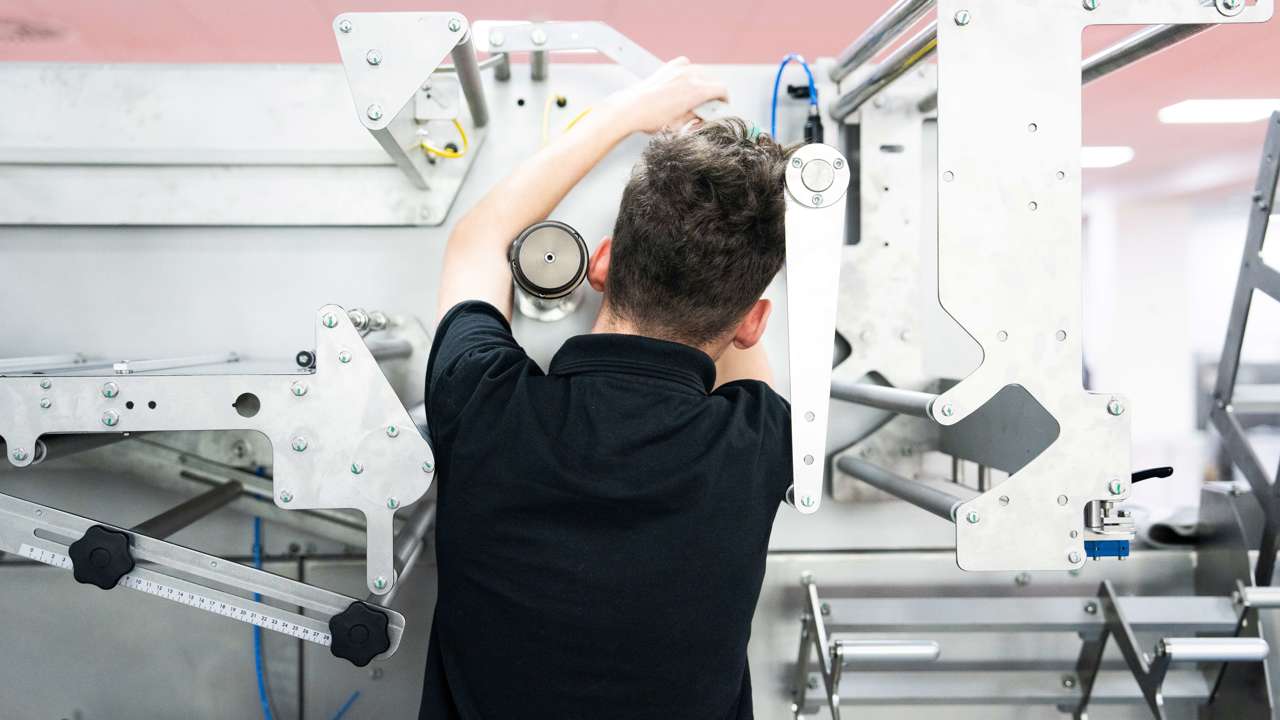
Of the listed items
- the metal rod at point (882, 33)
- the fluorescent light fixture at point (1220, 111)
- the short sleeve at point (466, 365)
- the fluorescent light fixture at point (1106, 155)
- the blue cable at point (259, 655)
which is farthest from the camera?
the fluorescent light fixture at point (1106, 155)

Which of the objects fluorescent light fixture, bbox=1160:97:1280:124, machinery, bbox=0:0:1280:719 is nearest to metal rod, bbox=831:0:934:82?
machinery, bbox=0:0:1280:719

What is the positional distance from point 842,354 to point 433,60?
864mm

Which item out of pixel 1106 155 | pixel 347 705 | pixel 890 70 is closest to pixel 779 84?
pixel 890 70

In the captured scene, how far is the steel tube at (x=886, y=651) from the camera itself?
1196 millimetres

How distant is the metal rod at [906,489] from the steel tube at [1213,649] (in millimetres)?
504

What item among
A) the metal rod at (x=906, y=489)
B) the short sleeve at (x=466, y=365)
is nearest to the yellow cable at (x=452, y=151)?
the short sleeve at (x=466, y=365)

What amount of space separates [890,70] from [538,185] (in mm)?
557

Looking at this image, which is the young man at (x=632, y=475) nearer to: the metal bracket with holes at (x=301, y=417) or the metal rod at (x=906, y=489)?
the metal bracket with holes at (x=301, y=417)

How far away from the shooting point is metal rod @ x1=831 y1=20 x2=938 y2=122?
976mm

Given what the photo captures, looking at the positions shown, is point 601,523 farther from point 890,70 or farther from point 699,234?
point 890,70

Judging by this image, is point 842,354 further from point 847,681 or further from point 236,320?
point 236,320

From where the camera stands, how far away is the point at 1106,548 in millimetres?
852

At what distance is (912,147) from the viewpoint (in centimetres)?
132

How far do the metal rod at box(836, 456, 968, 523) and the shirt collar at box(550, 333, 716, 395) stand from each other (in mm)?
321
